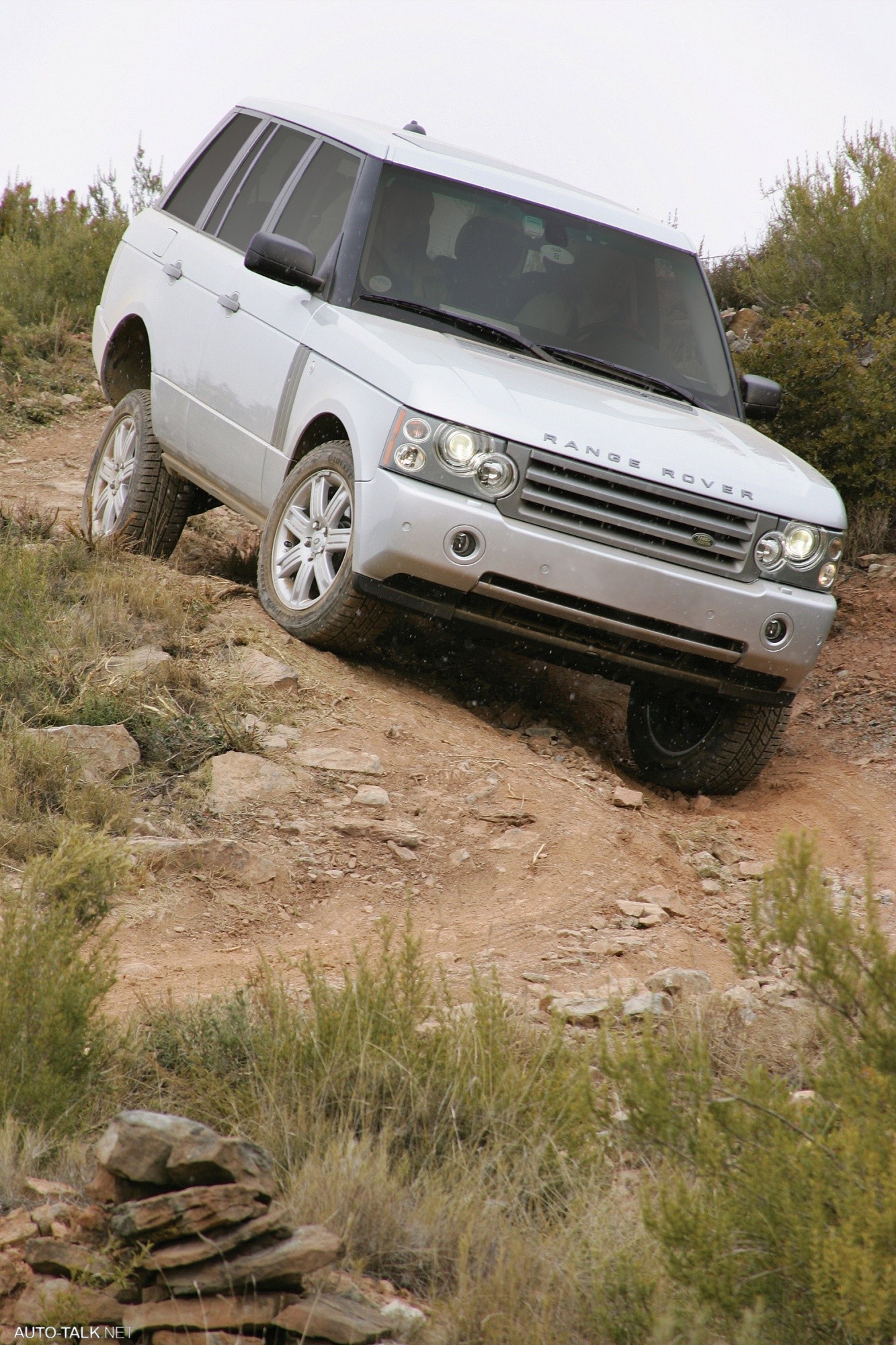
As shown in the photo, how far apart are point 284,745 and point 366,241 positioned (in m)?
2.34

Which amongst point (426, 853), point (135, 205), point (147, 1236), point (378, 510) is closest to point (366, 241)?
point (378, 510)

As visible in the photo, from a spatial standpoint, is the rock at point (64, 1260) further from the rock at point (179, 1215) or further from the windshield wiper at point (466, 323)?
the windshield wiper at point (466, 323)

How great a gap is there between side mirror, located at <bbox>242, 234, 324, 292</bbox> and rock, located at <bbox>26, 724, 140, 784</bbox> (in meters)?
2.09

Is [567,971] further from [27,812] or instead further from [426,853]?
[27,812]

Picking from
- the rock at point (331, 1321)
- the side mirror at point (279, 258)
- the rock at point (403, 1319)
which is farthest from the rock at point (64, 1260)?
the side mirror at point (279, 258)

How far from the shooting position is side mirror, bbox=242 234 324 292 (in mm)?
5602

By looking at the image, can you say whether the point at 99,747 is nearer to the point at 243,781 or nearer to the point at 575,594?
the point at 243,781

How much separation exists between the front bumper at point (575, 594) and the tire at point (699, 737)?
0.32 m

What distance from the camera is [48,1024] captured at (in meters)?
2.67

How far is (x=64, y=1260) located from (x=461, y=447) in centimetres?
339

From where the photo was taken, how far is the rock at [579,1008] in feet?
11.3

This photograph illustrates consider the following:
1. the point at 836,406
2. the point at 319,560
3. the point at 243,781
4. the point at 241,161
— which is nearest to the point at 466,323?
the point at 319,560

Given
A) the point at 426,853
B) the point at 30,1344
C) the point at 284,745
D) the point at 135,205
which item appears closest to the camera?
the point at 30,1344

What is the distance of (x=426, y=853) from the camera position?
4.62 meters
